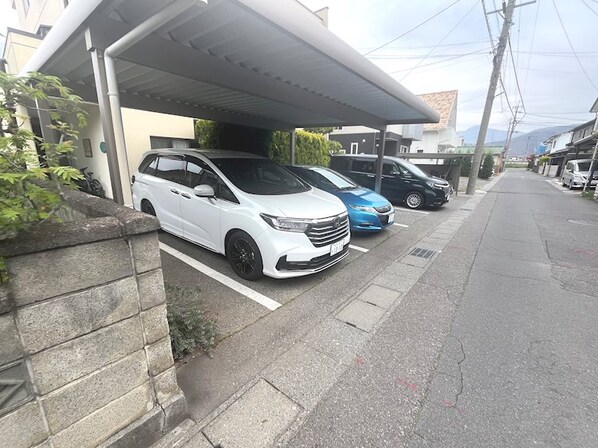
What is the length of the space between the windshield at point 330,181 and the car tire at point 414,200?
11.5 feet

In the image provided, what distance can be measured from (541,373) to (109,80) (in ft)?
14.8

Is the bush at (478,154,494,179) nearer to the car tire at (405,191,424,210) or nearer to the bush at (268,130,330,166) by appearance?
the bush at (268,130,330,166)

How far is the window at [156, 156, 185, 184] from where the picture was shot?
4.29m

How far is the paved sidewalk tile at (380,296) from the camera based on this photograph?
3.28 metres

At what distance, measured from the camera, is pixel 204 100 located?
236 inches

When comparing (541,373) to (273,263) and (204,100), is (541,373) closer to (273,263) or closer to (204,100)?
(273,263)

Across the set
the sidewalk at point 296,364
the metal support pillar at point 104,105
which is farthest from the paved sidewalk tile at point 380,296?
the metal support pillar at point 104,105

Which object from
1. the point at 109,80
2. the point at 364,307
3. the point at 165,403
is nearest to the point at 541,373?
the point at 364,307

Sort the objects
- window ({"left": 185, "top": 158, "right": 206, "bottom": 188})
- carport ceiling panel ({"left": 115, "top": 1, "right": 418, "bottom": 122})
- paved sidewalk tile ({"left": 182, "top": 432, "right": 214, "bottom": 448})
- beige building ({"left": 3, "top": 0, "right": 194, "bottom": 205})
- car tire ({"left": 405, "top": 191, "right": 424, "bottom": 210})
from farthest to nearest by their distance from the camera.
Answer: car tire ({"left": 405, "top": 191, "right": 424, "bottom": 210}), beige building ({"left": 3, "top": 0, "right": 194, "bottom": 205}), window ({"left": 185, "top": 158, "right": 206, "bottom": 188}), carport ceiling panel ({"left": 115, "top": 1, "right": 418, "bottom": 122}), paved sidewalk tile ({"left": 182, "top": 432, "right": 214, "bottom": 448})

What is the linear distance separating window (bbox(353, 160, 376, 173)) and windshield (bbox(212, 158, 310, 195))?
511cm

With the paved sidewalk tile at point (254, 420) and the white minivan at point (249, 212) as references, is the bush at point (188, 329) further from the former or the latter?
the white minivan at point (249, 212)

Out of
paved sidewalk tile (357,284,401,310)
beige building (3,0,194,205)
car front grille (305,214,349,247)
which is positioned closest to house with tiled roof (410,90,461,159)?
beige building (3,0,194,205)

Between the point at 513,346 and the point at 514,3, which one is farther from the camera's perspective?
the point at 514,3

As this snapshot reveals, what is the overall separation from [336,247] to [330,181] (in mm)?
2738
